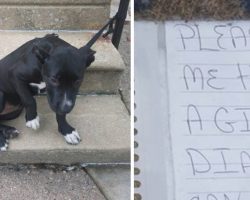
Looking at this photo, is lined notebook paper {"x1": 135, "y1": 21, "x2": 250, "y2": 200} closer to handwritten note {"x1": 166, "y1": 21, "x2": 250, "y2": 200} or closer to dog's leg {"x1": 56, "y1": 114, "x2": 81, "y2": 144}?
handwritten note {"x1": 166, "y1": 21, "x2": 250, "y2": 200}

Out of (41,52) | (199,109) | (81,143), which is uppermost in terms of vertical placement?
(199,109)

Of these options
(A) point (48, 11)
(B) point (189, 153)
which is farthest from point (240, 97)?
(A) point (48, 11)

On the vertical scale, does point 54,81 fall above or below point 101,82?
above

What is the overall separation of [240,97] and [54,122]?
1.15 metres

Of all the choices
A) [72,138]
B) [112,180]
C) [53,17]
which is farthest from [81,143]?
[53,17]

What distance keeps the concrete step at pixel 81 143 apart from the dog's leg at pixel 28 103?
0.15 ft

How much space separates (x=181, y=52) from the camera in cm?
142

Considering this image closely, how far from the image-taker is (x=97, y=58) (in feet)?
8.08

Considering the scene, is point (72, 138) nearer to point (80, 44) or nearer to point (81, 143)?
point (81, 143)

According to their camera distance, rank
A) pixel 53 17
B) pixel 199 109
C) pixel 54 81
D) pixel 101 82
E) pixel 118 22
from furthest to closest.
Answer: pixel 53 17 < pixel 101 82 < pixel 118 22 < pixel 54 81 < pixel 199 109

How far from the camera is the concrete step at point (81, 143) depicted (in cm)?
227

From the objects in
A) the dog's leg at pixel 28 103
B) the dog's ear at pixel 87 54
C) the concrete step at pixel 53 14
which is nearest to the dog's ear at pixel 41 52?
the dog's ear at pixel 87 54

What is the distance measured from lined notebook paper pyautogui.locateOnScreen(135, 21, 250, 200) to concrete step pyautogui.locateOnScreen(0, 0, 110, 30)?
1.24 meters

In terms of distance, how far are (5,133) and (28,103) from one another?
174mm
